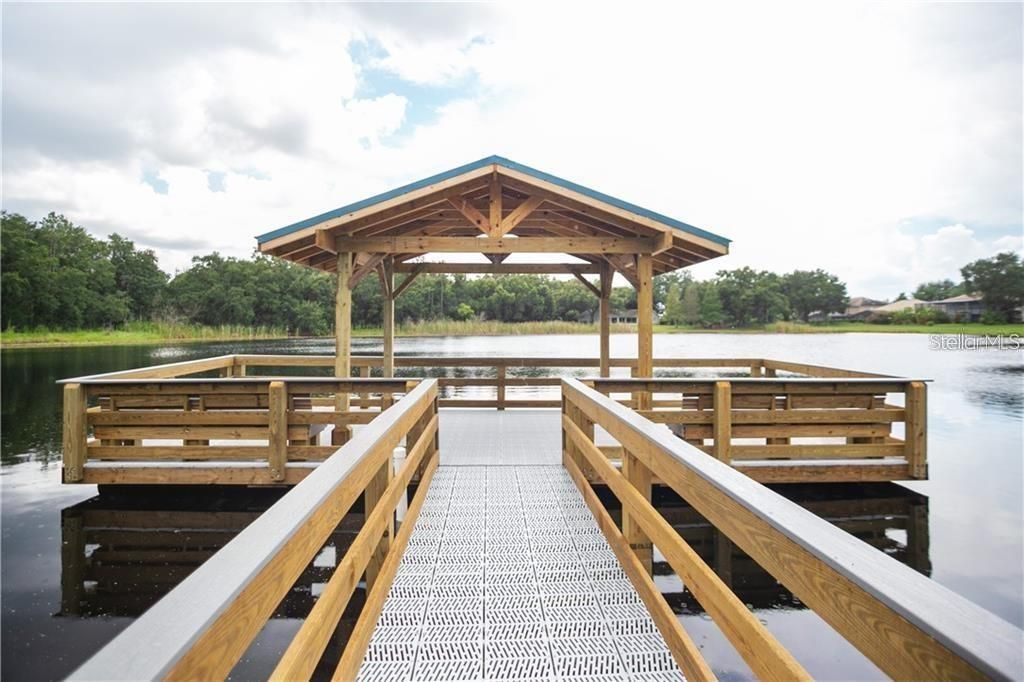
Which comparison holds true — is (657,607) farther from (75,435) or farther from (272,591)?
(75,435)

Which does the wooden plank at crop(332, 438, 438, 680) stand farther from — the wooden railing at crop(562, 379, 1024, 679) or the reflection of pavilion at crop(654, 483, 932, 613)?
the reflection of pavilion at crop(654, 483, 932, 613)

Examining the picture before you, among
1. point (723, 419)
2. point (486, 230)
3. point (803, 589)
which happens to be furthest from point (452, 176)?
point (803, 589)

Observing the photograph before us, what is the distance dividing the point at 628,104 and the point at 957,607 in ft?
78.5

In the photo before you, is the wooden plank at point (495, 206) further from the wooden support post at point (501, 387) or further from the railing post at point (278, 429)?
the railing post at point (278, 429)

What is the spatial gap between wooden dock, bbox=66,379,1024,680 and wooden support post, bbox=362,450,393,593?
0.01m

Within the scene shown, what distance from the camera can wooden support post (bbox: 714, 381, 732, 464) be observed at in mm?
4754

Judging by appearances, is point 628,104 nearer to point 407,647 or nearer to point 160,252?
point 407,647

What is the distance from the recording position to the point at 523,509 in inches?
146

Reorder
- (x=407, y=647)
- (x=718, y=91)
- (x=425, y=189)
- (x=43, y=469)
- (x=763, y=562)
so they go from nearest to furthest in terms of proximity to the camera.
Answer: (x=763, y=562), (x=407, y=647), (x=425, y=189), (x=43, y=469), (x=718, y=91)

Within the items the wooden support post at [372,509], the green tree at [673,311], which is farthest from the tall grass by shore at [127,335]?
the green tree at [673,311]

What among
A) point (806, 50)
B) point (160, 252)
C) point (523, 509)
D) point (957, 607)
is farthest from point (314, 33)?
point (160, 252)

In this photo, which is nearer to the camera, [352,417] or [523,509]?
[523,509]

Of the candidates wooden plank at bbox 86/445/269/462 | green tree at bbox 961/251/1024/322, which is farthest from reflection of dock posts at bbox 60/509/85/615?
green tree at bbox 961/251/1024/322

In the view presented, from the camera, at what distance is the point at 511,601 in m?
2.48
